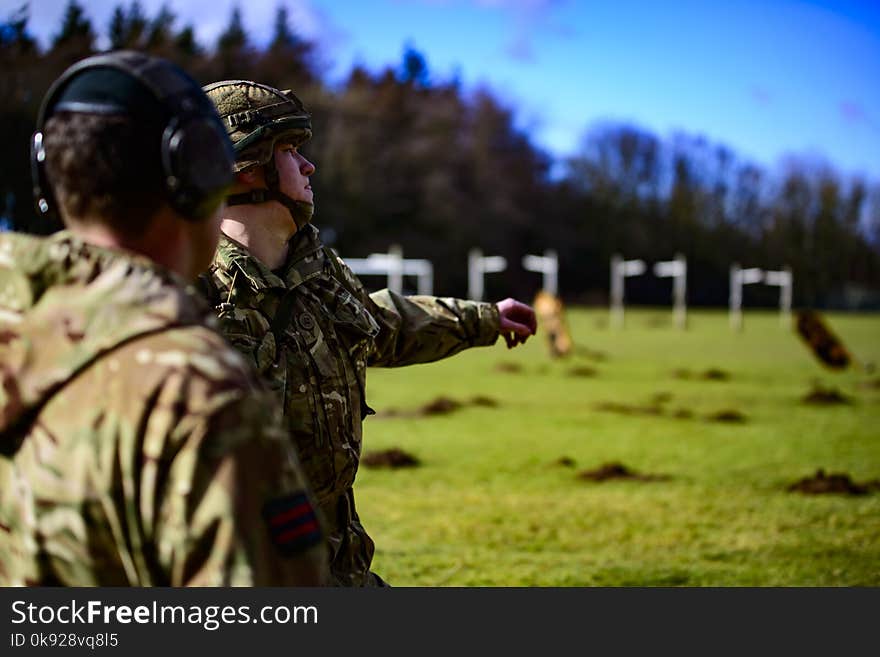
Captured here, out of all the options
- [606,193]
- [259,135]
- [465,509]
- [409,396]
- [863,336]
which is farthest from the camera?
[606,193]

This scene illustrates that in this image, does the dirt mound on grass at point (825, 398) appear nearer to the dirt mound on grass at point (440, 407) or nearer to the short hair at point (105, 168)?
the dirt mound on grass at point (440, 407)

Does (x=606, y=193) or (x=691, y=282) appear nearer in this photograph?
(x=691, y=282)

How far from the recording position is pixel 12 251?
1754 millimetres

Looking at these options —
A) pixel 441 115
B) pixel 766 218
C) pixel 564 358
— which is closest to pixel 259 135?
pixel 564 358

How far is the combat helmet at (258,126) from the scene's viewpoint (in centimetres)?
351

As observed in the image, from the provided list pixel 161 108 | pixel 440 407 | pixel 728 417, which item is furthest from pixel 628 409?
pixel 161 108

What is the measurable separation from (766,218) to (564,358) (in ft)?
184

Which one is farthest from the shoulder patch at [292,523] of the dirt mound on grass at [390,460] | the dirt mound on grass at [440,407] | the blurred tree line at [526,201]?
the blurred tree line at [526,201]

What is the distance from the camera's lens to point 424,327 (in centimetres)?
408

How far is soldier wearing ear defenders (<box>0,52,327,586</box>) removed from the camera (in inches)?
61.7

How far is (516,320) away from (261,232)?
1196 mm

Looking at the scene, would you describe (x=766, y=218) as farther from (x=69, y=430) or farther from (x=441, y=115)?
(x=69, y=430)

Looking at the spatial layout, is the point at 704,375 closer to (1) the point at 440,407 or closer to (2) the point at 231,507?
(1) the point at 440,407

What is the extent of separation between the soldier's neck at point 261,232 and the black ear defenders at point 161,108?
5.48ft
